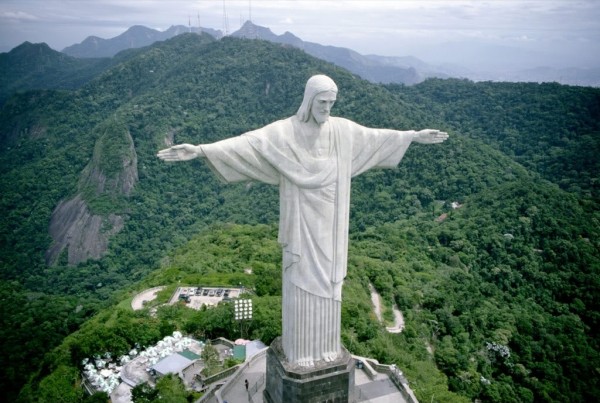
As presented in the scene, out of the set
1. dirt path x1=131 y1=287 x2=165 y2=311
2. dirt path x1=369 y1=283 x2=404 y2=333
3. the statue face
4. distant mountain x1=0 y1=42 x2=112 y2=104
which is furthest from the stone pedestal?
distant mountain x1=0 y1=42 x2=112 y2=104

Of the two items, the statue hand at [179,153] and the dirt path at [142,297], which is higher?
the statue hand at [179,153]

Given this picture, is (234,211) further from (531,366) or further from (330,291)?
(330,291)

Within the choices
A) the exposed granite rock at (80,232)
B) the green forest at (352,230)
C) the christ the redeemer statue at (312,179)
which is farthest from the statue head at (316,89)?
the exposed granite rock at (80,232)

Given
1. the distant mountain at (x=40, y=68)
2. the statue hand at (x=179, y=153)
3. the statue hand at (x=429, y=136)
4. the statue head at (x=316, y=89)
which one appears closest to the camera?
the statue hand at (x=179, y=153)

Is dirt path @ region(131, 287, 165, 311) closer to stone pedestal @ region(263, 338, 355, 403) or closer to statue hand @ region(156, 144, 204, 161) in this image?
stone pedestal @ region(263, 338, 355, 403)

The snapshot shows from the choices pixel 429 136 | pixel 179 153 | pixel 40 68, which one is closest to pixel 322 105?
pixel 429 136

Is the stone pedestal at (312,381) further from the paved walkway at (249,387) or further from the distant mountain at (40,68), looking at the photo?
the distant mountain at (40,68)

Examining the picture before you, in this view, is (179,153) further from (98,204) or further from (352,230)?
(98,204)
